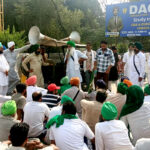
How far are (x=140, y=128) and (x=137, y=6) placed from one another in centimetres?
1337

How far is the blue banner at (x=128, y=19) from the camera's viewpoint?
596 inches

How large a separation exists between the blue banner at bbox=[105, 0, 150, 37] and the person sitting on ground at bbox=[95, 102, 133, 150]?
13.4 metres

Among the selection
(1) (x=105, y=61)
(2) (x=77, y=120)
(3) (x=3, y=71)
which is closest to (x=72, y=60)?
(1) (x=105, y=61)

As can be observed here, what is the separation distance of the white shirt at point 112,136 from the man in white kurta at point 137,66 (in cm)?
440

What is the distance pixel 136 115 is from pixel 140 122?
0.11 m

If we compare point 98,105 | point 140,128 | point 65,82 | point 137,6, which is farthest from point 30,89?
point 137,6

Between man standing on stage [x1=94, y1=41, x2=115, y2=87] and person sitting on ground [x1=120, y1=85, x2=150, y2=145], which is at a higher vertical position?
man standing on stage [x1=94, y1=41, x2=115, y2=87]

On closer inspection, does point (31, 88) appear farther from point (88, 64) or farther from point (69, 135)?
point (88, 64)

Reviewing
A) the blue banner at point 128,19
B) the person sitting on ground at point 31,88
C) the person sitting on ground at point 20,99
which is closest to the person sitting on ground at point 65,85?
the person sitting on ground at point 31,88

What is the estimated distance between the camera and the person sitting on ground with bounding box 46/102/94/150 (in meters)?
2.79

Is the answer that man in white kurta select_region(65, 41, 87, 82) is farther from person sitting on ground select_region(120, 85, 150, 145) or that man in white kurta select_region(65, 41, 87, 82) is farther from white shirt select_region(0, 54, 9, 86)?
person sitting on ground select_region(120, 85, 150, 145)

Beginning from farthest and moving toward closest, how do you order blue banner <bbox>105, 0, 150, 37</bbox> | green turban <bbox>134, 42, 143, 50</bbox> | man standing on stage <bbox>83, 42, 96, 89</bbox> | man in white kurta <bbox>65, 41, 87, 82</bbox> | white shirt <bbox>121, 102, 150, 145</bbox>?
blue banner <bbox>105, 0, 150, 37</bbox>, man standing on stage <bbox>83, 42, 96, 89</bbox>, man in white kurta <bbox>65, 41, 87, 82</bbox>, green turban <bbox>134, 42, 143, 50</bbox>, white shirt <bbox>121, 102, 150, 145</bbox>

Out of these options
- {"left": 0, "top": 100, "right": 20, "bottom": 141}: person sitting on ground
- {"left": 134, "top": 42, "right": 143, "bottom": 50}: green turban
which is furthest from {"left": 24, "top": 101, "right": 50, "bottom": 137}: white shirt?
{"left": 134, "top": 42, "right": 143, "bottom": 50}: green turban

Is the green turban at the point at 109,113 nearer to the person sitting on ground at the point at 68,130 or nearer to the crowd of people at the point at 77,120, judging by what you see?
the crowd of people at the point at 77,120
